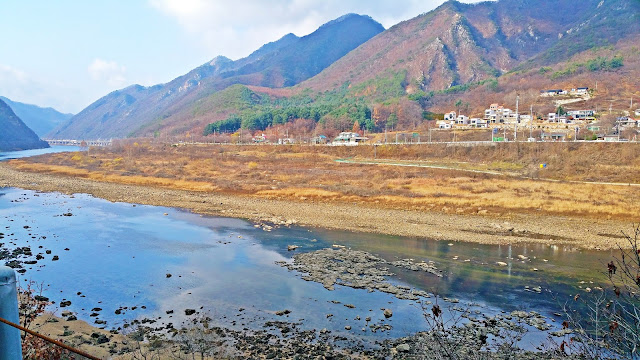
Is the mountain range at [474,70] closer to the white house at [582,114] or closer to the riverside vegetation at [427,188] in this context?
the white house at [582,114]

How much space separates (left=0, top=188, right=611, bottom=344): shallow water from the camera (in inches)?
528

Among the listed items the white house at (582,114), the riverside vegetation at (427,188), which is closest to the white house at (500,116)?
the white house at (582,114)

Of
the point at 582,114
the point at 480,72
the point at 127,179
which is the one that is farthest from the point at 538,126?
the point at 480,72

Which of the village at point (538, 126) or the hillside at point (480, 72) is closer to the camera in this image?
the village at point (538, 126)

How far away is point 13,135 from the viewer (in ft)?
474

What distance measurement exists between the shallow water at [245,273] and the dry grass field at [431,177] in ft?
33.3

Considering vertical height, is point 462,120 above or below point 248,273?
above

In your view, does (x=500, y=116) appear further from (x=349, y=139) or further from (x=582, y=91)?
(x=349, y=139)

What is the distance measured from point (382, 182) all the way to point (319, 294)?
2738 centimetres

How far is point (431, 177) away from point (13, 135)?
522 feet

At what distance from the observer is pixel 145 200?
1435 inches

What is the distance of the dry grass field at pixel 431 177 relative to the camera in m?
30.9

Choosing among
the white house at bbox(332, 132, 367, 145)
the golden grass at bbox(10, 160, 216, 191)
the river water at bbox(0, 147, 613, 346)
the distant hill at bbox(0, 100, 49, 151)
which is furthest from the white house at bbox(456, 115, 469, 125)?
the distant hill at bbox(0, 100, 49, 151)

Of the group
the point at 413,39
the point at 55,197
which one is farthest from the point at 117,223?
the point at 413,39
